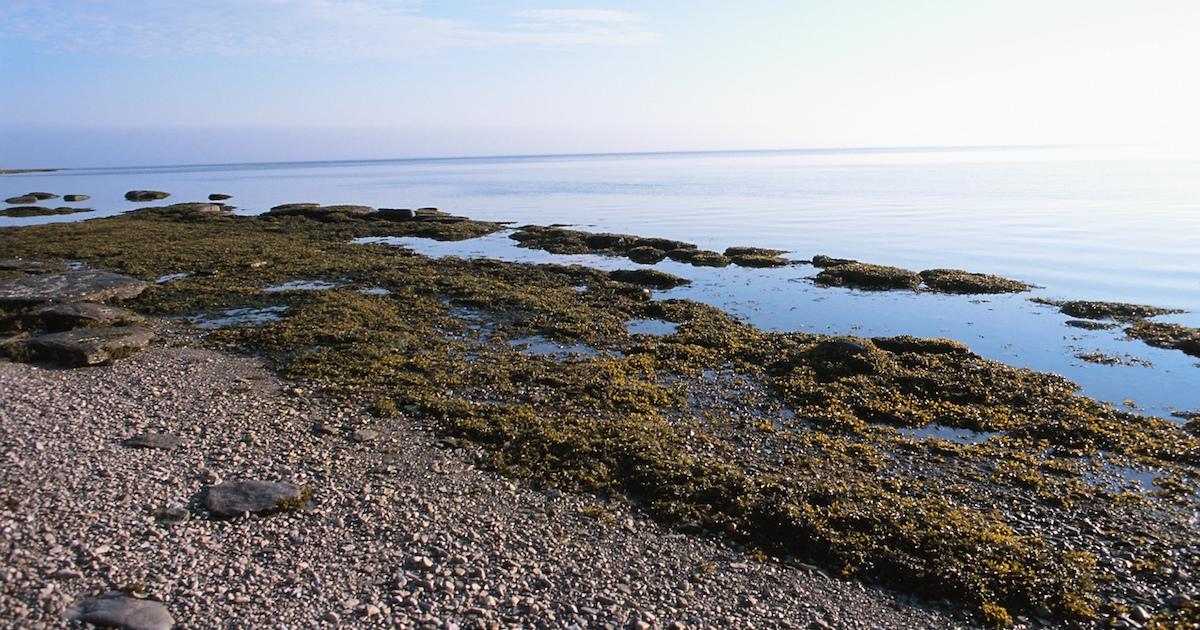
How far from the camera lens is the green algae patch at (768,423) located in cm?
1236

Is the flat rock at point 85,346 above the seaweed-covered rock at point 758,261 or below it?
below

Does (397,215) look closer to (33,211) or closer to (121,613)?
(33,211)

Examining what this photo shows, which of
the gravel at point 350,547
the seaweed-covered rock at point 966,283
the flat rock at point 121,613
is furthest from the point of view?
the seaweed-covered rock at point 966,283

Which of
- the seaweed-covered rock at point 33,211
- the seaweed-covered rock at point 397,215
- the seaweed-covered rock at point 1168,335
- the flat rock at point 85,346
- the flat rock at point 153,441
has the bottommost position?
the flat rock at point 153,441

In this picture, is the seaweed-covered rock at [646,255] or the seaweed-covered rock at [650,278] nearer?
the seaweed-covered rock at [650,278]

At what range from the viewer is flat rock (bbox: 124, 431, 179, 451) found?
48.5 ft

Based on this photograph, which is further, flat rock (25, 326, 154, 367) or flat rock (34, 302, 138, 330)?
flat rock (34, 302, 138, 330)

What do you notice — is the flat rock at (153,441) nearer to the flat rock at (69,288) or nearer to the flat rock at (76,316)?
the flat rock at (76,316)

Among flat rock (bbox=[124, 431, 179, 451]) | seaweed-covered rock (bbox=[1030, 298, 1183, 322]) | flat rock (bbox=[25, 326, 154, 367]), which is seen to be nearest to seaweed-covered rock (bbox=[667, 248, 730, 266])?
seaweed-covered rock (bbox=[1030, 298, 1183, 322])

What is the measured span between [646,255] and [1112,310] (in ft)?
79.6

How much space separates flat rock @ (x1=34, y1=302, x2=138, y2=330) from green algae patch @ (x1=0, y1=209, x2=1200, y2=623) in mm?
3013

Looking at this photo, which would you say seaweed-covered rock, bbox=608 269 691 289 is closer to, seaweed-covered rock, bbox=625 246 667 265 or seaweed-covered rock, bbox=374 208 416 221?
seaweed-covered rock, bbox=625 246 667 265

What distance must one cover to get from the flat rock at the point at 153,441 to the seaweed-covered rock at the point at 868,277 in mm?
30079

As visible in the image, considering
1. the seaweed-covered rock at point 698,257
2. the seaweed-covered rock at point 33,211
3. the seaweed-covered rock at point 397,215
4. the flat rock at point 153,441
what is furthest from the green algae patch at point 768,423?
the seaweed-covered rock at point 33,211
